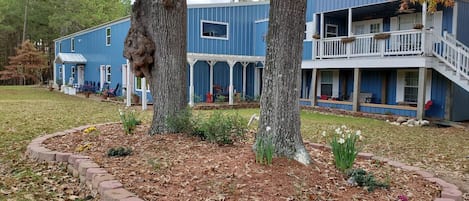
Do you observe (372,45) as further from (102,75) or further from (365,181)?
(102,75)

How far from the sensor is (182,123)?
611cm

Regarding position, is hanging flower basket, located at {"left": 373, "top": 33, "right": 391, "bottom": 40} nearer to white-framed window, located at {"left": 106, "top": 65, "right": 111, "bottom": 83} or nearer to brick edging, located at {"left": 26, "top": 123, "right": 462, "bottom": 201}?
brick edging, located at {"left": 26, "top": 123, "right": 462, "bottom": 201}

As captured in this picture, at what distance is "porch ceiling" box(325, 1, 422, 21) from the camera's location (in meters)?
13.9

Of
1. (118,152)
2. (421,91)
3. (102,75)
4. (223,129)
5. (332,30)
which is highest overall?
(332,30)

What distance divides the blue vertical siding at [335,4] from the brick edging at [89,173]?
470 inches

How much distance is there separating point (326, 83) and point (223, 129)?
520 inches

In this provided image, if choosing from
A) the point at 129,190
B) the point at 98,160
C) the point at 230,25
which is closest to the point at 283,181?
the point at 129,190

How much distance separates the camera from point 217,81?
746 inches

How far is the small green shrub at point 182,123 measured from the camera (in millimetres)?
6105

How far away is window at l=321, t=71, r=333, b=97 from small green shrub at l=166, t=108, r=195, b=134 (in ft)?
41.2

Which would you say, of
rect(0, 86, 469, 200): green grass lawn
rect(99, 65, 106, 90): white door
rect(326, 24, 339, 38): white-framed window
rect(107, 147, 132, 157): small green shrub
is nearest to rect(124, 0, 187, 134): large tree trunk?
rect(107, 147, 132, 157): small green shrub

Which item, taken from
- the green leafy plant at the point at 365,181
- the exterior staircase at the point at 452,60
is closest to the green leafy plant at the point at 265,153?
the green leafy plant at the point at 365,181

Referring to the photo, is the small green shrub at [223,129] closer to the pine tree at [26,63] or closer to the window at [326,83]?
the window at [326,83]

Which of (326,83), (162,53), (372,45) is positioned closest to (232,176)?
(162,53)
